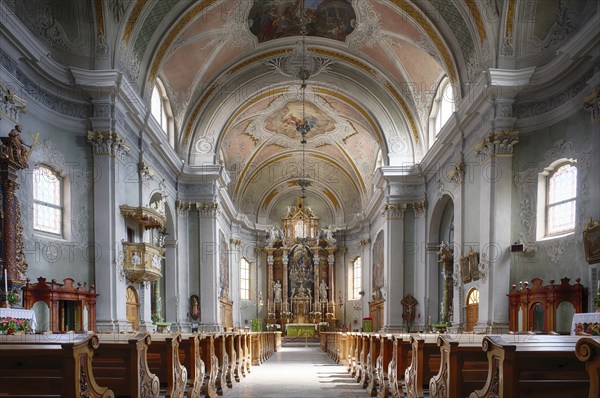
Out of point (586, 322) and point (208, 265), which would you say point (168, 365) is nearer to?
point (586, 322)

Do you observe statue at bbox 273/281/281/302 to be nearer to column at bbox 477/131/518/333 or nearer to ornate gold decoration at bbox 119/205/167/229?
ornate gold decoration at bbox 119/205/167/229

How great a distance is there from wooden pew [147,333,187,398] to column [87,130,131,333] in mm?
6096

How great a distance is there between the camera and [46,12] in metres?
12.2

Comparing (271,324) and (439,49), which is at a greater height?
(439,49)

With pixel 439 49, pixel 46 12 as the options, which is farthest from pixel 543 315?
pixel 46 12

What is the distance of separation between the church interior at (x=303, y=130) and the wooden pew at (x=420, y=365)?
0.05m

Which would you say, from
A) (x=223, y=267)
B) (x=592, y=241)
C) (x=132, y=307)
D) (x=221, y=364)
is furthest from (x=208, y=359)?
(x=223, y=267)

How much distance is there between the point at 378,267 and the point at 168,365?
20220 millimetres

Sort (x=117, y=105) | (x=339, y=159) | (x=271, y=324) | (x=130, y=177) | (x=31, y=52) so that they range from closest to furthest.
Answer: (x=31, y=52) → (x=117, y=105) → (x=130, y=177) → (x=339, y=159) → (x=271, y=324)

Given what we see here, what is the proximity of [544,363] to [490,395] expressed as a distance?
0.44m

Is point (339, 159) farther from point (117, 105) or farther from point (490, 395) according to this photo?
point (490, 395)

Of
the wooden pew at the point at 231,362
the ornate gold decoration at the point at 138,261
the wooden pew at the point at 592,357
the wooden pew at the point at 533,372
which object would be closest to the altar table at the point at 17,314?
the wooden pew at the point at 231,362

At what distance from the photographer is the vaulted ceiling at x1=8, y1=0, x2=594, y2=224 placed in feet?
43.7

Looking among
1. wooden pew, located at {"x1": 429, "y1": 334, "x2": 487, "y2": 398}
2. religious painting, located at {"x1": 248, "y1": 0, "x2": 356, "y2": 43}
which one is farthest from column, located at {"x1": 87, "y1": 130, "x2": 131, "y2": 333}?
wooden pew, located at {"x1": 429, "y1": 334, "x2": 487, "y2": 398}
